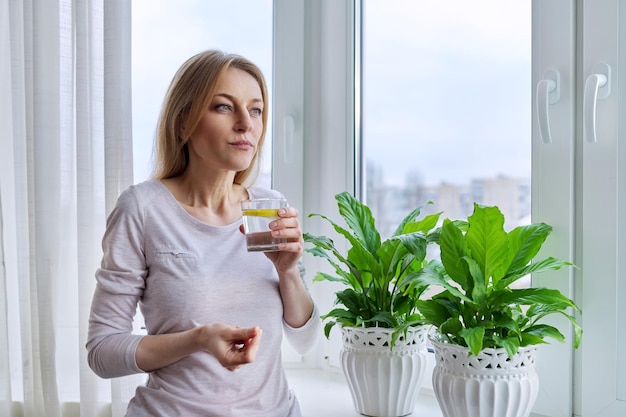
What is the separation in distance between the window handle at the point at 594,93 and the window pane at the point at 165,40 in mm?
880

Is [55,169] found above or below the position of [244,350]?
above

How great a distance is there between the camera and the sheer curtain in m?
1.65

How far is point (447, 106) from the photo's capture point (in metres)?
1.71

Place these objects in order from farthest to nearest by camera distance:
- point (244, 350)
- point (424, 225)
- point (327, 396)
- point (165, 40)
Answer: point (165, 40), point (327, 396), point (424, 225), point (244, 350)

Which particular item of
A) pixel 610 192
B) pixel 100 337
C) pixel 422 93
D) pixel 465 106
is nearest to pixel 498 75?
pixel 465 106

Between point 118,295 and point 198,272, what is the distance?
0.56ft

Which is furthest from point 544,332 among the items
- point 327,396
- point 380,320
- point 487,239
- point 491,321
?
point 327,396

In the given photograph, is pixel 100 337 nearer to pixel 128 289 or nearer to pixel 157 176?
pixel 128 289

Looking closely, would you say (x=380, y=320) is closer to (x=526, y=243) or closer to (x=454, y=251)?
(x=454, y=251)

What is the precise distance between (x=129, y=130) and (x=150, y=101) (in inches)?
9.6

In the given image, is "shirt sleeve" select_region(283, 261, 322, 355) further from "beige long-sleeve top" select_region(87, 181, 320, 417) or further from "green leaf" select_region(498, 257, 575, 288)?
"green leaf" select_region(498, 257, 575, 288)

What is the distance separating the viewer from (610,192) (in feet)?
4.33

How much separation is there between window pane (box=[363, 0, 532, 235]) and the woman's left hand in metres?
0.52

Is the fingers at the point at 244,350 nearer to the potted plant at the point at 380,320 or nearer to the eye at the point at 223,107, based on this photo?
the potted plant at the point at 380,320
